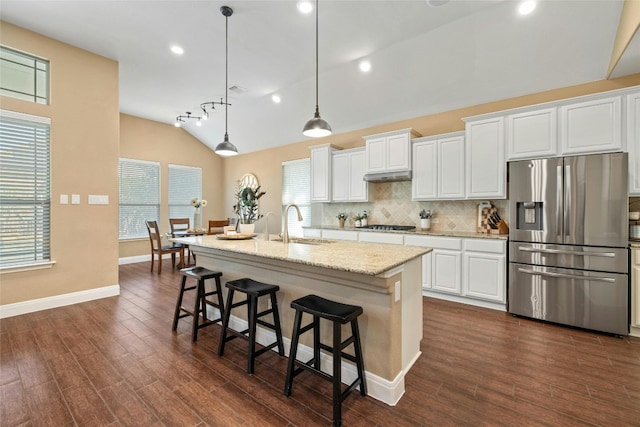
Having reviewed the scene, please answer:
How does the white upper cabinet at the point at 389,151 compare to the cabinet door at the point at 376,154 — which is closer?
the white upper cabinet at the point at 389,151

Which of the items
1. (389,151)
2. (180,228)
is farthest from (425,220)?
(180,228)

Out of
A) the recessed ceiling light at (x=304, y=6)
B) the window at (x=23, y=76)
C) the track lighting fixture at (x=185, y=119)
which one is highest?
the track lighting fixture at (x=185, y=119)

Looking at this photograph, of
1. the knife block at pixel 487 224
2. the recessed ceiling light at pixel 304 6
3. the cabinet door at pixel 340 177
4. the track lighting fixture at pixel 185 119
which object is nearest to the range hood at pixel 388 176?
the cabinet door at pixel 340 177

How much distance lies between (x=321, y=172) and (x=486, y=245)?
3.15 metres

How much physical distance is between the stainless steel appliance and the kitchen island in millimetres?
1792

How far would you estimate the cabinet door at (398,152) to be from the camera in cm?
438

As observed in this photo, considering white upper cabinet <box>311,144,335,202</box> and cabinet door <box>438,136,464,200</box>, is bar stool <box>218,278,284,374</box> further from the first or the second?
white upper cabinet <box>311,144,335,202</box>

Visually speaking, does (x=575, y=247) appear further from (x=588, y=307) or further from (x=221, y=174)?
(x=221, y=174)

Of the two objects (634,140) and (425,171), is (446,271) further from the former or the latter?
(634,140)

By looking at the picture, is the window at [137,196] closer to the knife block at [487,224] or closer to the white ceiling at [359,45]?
the white ceiling at [359,45]

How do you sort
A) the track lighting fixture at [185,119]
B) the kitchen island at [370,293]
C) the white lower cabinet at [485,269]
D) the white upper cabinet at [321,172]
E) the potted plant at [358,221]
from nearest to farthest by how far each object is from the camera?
the kitchen island at [370,293] < the white lower cabinet at [485,269] < the potted plant at [358,221] < the white upper cabinet at [321,172] < the track lighting fixture at [185,119]

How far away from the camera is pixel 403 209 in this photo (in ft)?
15.9

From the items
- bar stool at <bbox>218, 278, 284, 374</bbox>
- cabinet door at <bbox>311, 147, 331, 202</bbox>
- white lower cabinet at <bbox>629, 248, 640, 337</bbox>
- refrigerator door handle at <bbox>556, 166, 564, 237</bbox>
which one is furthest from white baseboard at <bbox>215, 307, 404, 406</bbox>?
cabinet door at <bbox>311, 147, 331, 202</bbox>

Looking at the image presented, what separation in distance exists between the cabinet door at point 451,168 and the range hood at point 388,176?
51 centimetres
